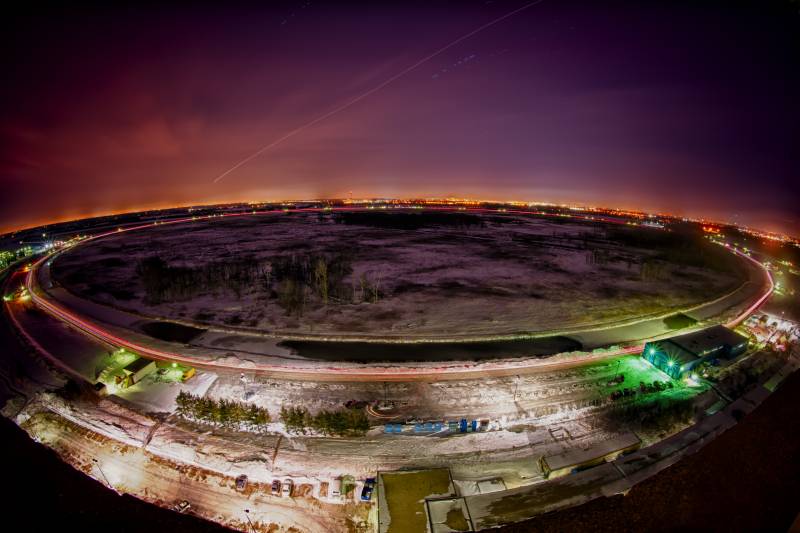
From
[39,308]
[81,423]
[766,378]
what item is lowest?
[766,378]

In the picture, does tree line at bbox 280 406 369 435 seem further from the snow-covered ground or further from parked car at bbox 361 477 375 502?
the snow-covered ground

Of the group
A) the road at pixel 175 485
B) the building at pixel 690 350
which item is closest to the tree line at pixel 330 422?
the road at pixel 175 485

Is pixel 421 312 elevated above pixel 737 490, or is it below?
below

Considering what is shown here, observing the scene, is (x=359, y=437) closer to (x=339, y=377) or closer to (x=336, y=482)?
(x=336, y=482)

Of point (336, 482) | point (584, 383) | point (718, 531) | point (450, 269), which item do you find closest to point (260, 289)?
point (450, 269)

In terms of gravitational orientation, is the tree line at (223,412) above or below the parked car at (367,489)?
above

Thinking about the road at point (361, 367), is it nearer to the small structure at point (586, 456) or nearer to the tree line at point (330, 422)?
the tree line at point (330, 422)
